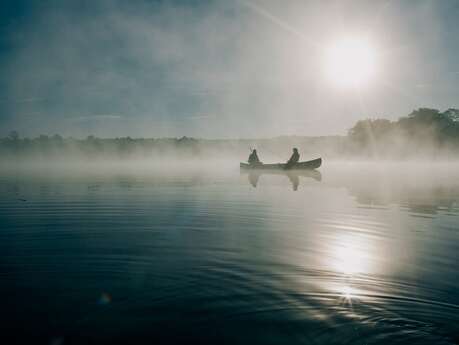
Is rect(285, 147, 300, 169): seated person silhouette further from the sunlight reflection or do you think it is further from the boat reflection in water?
the sunlight reflection

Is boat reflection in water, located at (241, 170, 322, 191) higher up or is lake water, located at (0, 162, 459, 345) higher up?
boat reflection in water, located at (241, 170, 322, 191)

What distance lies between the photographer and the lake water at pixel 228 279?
5.23 meters

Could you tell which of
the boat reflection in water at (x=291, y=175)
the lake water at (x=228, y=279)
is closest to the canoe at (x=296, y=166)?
the boat reflection in water at (x=291, y=175)

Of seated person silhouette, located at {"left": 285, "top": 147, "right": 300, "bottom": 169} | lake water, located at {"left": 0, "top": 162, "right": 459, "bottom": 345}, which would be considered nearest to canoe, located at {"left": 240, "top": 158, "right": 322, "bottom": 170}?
seated person silhouette, located at {"left": 285, "top": 147, "right": 300, "bottom": 169}

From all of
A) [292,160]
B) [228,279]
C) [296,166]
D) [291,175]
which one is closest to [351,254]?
[228,279]

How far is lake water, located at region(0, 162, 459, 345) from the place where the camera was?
5230mm

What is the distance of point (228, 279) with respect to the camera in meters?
7.44

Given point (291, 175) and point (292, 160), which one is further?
point (292, 160)

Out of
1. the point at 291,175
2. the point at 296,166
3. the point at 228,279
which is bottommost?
the point at 228,279

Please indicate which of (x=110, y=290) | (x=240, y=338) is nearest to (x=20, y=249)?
(x=110, y=290)

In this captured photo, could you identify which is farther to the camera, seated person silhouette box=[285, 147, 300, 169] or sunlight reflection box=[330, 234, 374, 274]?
seated person silhouette box=[285, 147, 300, 169]

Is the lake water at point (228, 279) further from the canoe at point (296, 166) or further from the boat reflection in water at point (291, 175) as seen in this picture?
the canoe at point (296, 166)

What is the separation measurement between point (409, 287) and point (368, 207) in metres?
11.9

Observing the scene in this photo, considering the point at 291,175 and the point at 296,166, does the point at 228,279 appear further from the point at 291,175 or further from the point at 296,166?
the point at 296,166
